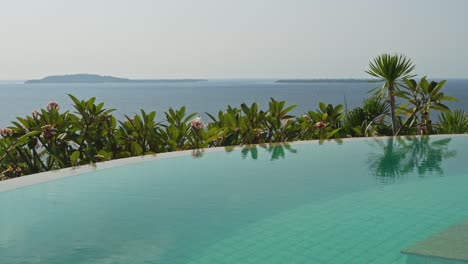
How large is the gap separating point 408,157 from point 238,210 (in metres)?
2.82

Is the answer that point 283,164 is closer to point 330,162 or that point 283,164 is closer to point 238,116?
point 330,162

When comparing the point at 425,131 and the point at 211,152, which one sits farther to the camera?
the point at 425,131

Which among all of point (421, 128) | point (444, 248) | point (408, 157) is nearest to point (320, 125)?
point (408, 157)

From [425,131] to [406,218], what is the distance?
4882mm

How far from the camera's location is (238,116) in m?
6.91

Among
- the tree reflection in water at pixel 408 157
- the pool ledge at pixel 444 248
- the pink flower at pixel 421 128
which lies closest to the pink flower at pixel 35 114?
the tree reflection in water at pixel 408 157

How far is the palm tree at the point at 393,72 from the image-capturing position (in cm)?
816

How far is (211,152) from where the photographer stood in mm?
5832

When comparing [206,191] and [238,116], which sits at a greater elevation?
[238,116]

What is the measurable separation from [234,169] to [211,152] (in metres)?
0.78

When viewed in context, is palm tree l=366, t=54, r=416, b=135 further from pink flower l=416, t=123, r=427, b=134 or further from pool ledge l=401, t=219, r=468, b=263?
pool ledge l=401, t=219, r=468, b=263

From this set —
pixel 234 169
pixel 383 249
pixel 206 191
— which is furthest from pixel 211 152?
pixel 383 249

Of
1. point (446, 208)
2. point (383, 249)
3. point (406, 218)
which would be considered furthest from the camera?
point (446, 208)

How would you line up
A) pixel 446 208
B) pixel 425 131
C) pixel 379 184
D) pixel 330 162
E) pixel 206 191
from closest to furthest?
pixel 446 208 < pixel 206 191 < pixel 379 184 < pixel 330 162 < pixel 425 131
